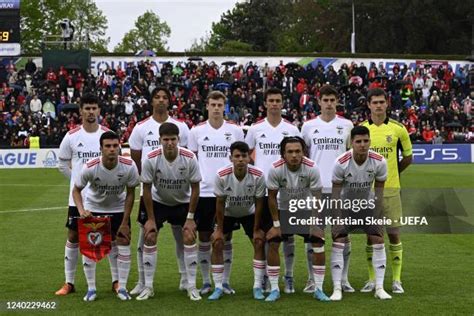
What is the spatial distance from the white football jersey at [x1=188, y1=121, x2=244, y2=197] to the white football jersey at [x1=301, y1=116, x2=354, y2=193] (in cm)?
92

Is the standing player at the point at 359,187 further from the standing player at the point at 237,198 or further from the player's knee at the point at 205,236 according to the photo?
the player's knee at the point at 205,236

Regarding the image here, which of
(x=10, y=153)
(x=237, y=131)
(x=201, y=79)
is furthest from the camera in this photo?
(x=201, y=79)

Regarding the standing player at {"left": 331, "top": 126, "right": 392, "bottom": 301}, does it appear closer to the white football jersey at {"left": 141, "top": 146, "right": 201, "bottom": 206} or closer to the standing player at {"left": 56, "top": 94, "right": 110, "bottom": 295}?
the white football jersey at {"left": 141, "top": 146, "right": 201, "bottom": 206}

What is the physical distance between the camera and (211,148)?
35.6 ft

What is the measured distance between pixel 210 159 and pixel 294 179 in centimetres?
125

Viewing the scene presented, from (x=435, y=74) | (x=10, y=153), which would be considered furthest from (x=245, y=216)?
(x=435, y=74)

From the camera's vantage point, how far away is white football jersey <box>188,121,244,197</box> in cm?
1080

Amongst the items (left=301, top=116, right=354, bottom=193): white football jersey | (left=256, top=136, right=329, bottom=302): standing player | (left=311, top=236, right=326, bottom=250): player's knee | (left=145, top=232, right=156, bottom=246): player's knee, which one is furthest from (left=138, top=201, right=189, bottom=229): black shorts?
(left=301, top=116, right=354, bottom=193): white football jersey

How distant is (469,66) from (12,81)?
2599cm

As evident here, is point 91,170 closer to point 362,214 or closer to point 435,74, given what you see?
point 362,214

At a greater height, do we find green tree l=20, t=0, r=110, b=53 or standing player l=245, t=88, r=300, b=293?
green tree l=20, t=0, r=110, b=53

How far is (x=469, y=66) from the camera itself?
5059cm

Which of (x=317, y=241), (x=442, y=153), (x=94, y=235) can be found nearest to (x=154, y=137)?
(x=94, y=235)

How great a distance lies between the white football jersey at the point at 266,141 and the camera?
10852 millimetres
